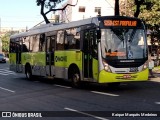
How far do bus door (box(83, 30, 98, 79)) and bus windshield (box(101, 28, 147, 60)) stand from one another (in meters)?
0.49

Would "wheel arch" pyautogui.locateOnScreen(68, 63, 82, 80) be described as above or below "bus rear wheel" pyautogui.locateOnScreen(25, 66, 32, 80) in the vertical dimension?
above

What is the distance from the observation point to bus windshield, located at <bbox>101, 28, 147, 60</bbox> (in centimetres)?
1602

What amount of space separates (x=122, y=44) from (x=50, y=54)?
5.92 metres

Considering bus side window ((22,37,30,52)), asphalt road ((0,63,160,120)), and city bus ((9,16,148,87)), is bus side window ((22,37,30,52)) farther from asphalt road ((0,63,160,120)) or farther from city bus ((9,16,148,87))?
asphalt road ((0,63,160,120))

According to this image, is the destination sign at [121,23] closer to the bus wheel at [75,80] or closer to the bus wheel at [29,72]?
the bus wheel at [75,80]

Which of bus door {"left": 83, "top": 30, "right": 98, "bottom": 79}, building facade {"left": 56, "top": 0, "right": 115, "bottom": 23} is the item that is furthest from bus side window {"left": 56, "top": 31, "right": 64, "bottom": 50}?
building facade {"left": 56, "top": 0, "right": 115, "bottom": 23}

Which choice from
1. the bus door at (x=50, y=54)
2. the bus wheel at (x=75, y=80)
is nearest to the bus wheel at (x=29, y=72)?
the bus door at (x=50, y=54)

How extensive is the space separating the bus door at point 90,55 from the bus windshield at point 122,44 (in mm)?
490

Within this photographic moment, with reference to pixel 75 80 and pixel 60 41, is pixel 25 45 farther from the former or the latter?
pixel 75 80

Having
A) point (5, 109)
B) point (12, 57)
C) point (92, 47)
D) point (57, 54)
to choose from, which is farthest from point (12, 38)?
point (5, 109)

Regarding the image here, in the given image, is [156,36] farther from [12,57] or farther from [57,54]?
[57,54]

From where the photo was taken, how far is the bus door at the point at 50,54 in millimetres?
20844

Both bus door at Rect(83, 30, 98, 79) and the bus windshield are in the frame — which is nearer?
the bus windshield

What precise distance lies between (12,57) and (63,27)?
9423 millimetres
